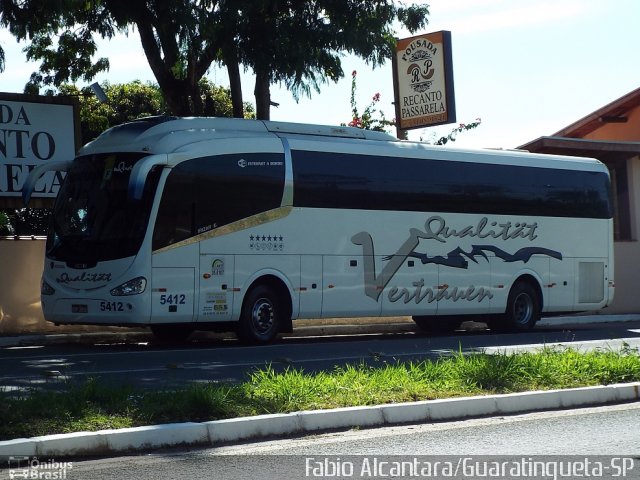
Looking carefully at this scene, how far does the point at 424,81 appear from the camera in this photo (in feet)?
82.8

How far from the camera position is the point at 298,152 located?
18.5 metres

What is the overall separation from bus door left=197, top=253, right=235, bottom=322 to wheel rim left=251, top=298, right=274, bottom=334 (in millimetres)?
561

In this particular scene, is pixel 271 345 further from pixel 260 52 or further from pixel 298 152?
pixel 260 52

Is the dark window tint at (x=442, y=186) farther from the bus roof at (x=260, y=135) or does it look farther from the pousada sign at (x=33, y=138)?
the pousada sign at (x=33, y=138)

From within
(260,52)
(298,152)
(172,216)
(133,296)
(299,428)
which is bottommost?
(299,428)

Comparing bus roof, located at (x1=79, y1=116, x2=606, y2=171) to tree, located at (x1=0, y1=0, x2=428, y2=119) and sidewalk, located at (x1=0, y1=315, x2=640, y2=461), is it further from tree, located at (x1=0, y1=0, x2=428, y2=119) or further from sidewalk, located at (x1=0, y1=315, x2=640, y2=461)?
sidewalk, located at (x1=0, y1=315, x2=640, y2=461)

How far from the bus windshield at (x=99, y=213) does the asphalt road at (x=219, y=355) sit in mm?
1605

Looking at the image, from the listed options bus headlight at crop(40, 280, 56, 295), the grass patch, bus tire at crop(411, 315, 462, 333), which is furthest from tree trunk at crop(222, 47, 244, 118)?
the grass patch

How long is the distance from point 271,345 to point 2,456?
10583 mm

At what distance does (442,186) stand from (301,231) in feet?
12.6

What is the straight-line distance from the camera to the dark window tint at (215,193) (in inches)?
653

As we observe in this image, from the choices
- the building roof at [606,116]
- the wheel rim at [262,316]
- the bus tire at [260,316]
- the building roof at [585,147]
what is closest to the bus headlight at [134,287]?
the bus tire at [260,316]

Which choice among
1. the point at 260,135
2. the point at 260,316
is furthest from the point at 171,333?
the point at 260,135

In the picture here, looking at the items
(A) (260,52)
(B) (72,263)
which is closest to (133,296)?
(B) (72,263)
